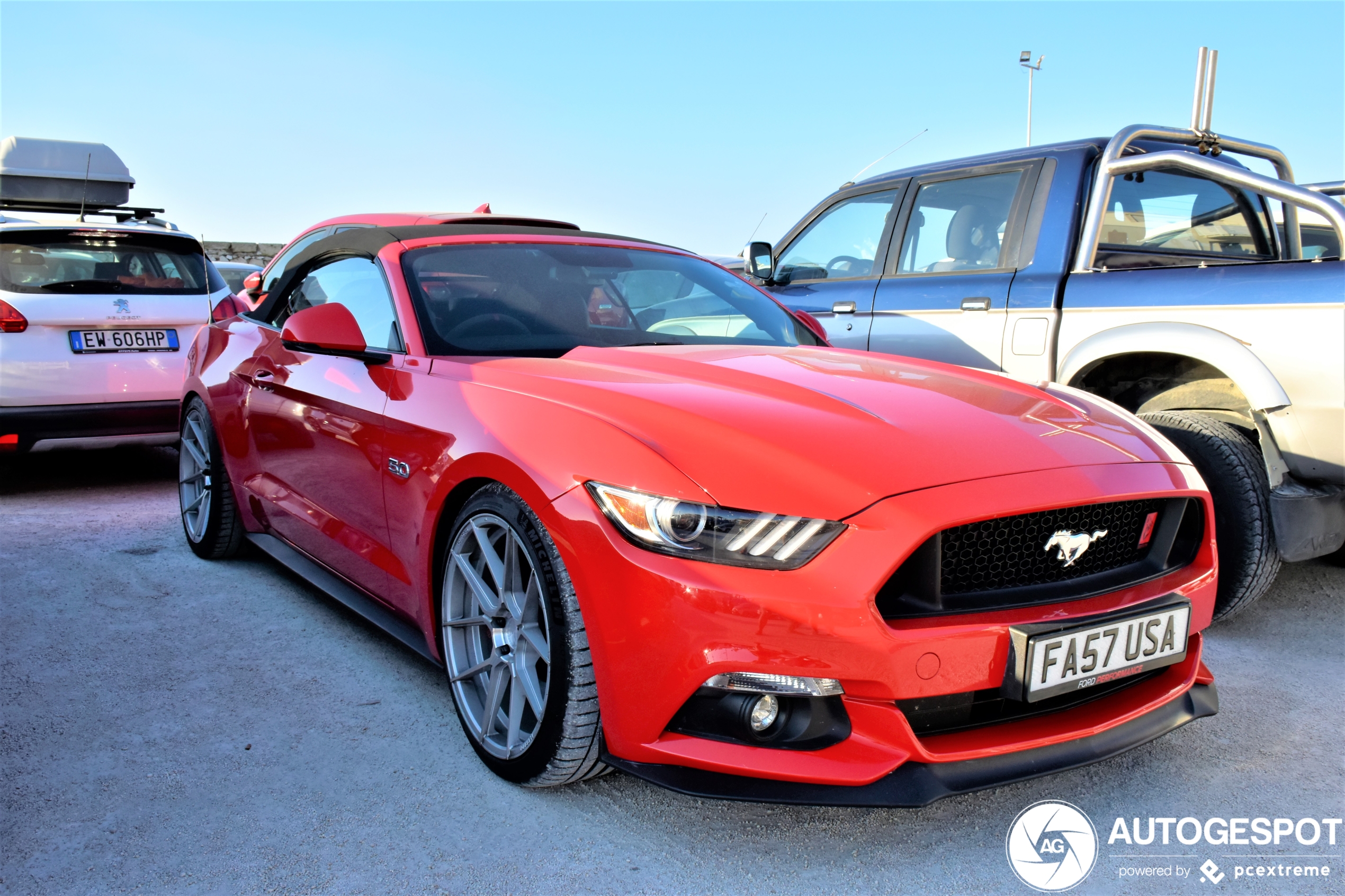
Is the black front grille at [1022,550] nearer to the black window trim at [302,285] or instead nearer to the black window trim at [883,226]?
the black window trim at [302,285]

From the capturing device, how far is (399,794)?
2.45 meters

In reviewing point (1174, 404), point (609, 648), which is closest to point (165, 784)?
point (609, 648)

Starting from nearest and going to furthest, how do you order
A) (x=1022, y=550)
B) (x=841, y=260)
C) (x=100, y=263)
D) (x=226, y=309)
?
(x=1022, y=550)
(x=841, y=260)
(x=100, y=263)
(x=226, y=309)

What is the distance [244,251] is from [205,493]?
61.5 ft

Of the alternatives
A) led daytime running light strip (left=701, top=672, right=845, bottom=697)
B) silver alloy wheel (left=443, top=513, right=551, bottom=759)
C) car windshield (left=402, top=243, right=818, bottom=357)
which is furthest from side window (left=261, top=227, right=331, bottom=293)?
led daytime running light strip (left=701, top=672, right=845, bottom=697)

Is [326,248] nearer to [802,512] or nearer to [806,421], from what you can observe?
[806,421]

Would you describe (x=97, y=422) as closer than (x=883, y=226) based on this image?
No

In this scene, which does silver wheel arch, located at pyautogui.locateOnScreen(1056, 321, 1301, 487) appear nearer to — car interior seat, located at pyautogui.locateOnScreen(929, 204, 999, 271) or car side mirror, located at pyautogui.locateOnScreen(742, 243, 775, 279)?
car interior seat, located at pyautogui.locateOnScreen(929, 204, 999, 271)

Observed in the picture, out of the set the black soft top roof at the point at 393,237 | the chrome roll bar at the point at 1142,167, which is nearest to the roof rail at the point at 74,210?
the black soft top roof at the point at 393,237

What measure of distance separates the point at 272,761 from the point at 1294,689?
3.04m

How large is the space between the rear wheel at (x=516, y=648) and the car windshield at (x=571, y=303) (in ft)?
2.24

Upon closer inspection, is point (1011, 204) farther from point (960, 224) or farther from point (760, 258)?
point (760, 258)

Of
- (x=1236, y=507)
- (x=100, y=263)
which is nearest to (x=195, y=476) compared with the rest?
(x=100, y=263)

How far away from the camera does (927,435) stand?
2.28 metres
